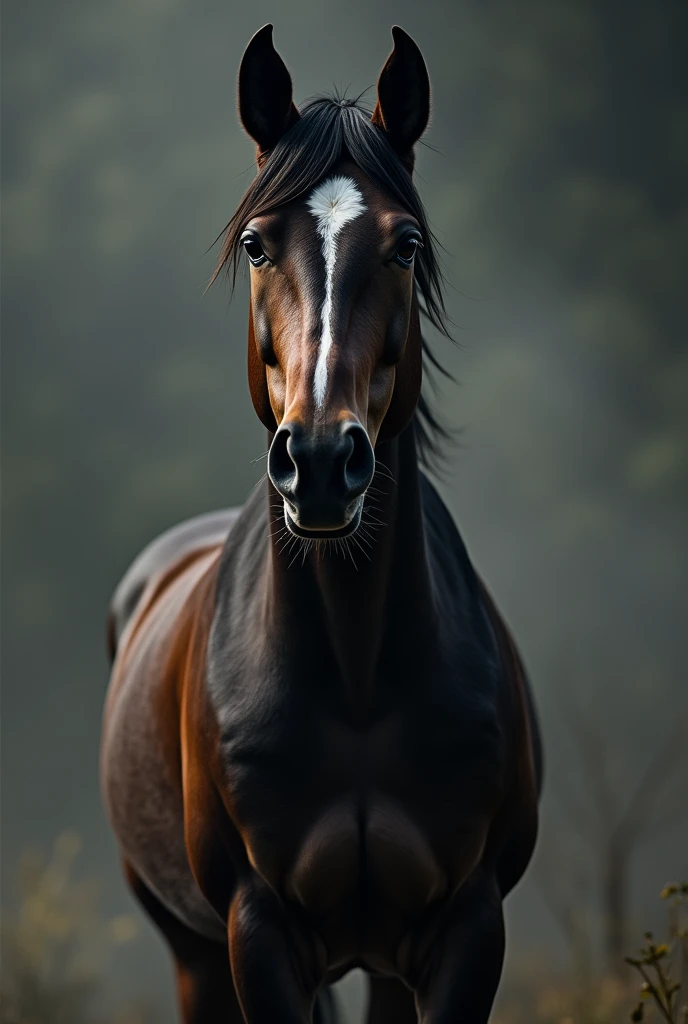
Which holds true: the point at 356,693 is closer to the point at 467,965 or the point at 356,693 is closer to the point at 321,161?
the point at 467,965

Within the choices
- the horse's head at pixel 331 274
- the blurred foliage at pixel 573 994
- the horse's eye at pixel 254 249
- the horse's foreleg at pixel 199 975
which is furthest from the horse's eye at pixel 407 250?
the blurred foliage at pixel 573 994

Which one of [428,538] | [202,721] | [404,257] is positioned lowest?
[202,721]

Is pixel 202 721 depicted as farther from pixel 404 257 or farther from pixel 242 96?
pixel 242 96

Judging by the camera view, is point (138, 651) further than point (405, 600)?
Yes

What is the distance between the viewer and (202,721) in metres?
2.29

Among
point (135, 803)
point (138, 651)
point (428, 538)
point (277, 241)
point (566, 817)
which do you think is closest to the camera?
point (277, 241)

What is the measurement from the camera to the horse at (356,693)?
191cm

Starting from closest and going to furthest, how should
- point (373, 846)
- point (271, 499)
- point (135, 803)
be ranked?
point (373, 846)
point (271, 499)
point (135, 803)

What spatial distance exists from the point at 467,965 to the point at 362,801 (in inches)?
14.0

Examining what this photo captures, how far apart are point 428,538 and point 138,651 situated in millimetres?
1305

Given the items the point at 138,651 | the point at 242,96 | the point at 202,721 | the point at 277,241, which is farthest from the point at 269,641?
the point at 138,651

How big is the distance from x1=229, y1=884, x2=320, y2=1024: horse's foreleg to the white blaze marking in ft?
3.30

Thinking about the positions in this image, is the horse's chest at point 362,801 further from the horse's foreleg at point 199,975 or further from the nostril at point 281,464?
the horse's foreleg at point 199,975

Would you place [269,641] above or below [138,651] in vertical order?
below
